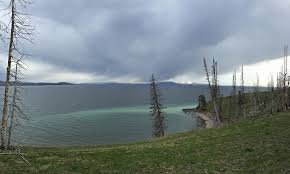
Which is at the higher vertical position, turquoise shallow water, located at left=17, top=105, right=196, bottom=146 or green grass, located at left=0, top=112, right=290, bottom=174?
green grass, located at left=0, top=112, right=290, bottom=174

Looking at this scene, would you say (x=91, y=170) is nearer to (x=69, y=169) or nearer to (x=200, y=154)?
(x=69, y=169)

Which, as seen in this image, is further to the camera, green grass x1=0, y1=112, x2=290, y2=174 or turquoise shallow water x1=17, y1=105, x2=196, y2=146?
turquoise shallow water x1=17, y1=105, x2=196, y2=146

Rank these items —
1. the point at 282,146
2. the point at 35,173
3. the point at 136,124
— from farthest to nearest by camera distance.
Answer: the point at 136,124, the point at 282,146, the point at 35,173

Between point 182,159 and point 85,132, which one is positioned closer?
point 182,159

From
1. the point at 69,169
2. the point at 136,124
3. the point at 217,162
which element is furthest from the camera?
the point at 136,124

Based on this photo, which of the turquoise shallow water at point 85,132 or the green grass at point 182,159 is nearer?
the green grass at point 182,159

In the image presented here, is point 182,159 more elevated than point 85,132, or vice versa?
point 182,159

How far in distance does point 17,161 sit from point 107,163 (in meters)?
6.18

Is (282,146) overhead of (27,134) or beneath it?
overhead

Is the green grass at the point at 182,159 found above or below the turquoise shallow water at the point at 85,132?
above

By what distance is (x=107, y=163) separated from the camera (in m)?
23.2

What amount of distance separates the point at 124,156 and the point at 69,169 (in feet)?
19.3

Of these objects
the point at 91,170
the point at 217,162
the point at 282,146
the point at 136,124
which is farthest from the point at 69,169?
the point at 136,124

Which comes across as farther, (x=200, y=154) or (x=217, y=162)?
(x=200, y=154)
